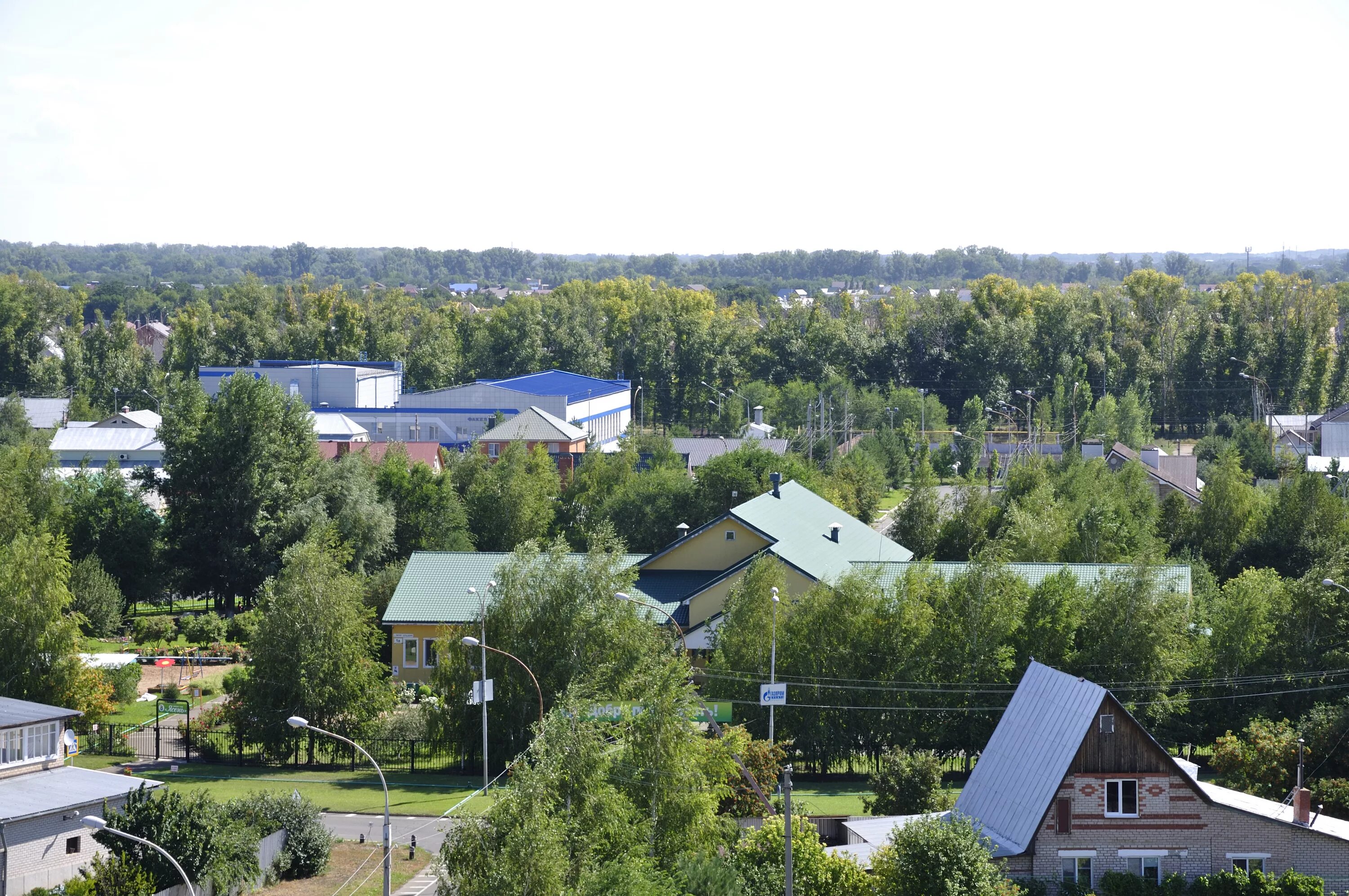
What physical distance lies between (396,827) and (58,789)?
757cm

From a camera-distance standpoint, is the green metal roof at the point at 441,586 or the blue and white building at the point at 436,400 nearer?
the green metal roof at the point at 441,586

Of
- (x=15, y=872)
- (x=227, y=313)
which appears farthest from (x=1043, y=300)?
(x=15, y=872)

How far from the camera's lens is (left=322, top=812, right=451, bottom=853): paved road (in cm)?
3228

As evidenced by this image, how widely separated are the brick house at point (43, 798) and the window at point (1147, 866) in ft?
68.2

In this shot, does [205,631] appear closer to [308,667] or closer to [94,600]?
[94,600]

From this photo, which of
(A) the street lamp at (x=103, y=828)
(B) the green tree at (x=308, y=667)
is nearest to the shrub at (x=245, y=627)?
(B) the green tree at (x=308, y=667)

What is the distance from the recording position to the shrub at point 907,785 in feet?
102

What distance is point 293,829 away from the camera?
100 ft

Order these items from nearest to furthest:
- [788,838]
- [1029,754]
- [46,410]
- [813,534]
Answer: [788,838], [1029,754], [813,534], [46,410]

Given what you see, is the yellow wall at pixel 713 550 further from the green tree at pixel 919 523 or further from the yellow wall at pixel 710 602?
the green tree at pixel 919 523

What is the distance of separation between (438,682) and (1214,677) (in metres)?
21.6

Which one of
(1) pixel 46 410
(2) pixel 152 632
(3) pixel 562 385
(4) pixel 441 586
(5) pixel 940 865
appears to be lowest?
(2) pixel 152 632

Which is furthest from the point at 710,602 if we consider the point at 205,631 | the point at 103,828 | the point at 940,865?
the point at 940,865

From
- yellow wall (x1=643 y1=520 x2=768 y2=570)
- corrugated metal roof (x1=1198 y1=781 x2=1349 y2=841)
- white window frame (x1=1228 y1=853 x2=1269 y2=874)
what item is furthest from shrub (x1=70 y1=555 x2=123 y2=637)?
white window frame (x1=1228 y1=853 x2=1269 y2=874)
